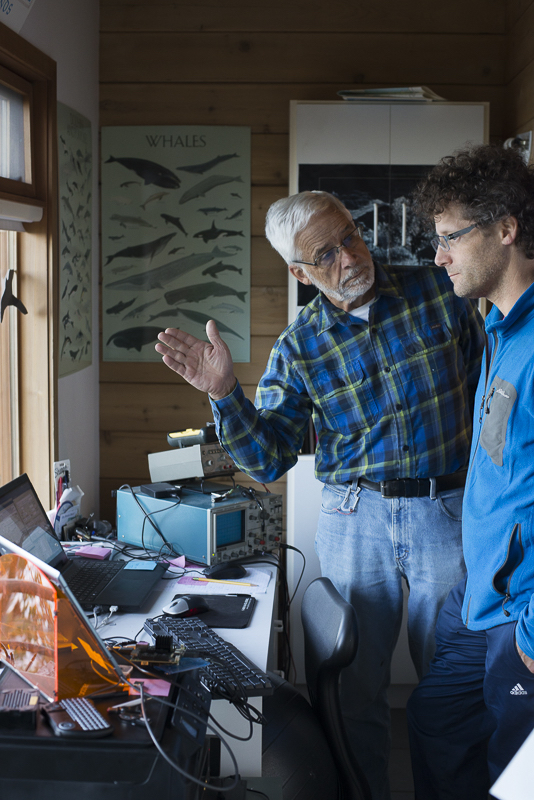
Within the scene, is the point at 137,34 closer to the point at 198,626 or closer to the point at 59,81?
the point at 59,81

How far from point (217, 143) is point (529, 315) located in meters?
1.98

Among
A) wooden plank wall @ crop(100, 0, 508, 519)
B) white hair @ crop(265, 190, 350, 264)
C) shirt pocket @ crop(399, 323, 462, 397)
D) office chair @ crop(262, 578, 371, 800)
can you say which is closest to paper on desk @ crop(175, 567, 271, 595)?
office chair @ crop(262, 578, 371, 800)

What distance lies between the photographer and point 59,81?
246 centimetres

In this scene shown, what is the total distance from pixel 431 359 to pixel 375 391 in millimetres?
176

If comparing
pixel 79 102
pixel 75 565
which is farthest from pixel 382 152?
pixel 75 565

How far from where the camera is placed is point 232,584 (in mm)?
1940

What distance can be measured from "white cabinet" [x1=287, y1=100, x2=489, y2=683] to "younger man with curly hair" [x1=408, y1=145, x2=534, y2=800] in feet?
3.46

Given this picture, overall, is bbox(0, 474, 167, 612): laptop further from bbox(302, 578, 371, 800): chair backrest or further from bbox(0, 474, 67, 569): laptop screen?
A: bbox(302, 578, 371, 800): chair backrest

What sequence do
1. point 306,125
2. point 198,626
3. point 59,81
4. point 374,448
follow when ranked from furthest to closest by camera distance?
point 306,125 < point 59,81 < point 374,448 < point 198,626

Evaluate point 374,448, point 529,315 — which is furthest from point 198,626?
point 529,315

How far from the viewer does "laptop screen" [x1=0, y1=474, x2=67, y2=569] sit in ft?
5.37

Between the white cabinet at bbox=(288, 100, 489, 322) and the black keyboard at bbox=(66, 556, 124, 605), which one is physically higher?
the white cabinet at bbox=(288, 100, 489, 322)

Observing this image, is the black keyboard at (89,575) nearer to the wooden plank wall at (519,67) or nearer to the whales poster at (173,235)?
the whales poster at (173,235)

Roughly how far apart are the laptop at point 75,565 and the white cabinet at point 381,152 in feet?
4.98
